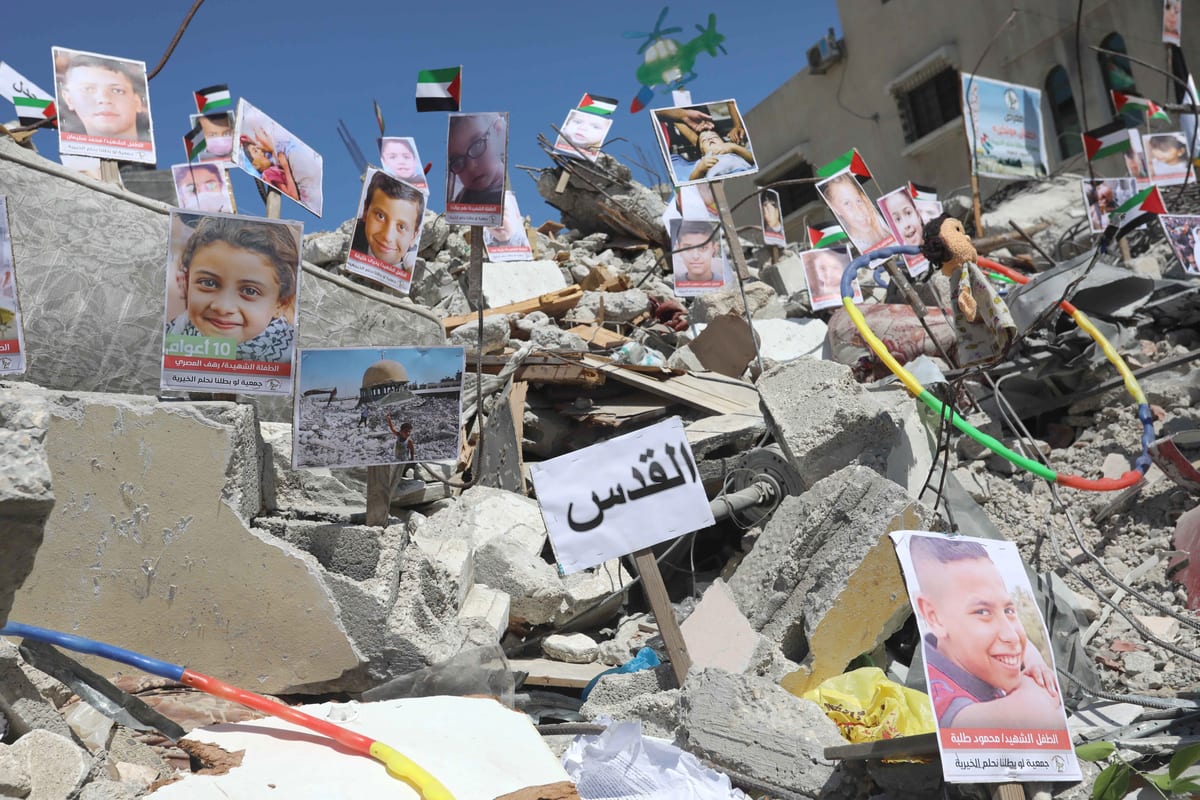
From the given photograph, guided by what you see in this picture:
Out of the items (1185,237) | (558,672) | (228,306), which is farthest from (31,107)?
(1185,237)

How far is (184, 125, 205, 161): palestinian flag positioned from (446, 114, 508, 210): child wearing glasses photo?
455cm

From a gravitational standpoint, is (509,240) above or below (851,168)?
above

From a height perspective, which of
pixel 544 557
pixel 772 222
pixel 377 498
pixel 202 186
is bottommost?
pixel 544 557

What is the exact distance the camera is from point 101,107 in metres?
6.49

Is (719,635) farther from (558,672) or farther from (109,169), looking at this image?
(109,169)

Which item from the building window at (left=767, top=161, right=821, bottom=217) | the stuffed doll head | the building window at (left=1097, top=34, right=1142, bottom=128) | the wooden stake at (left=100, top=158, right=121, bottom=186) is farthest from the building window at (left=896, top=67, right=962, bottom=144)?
the wooden stake at (left=100, top=158, right=121, bottom=186)

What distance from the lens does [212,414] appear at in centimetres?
348

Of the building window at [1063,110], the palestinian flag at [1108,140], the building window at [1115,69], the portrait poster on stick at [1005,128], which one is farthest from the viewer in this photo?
the building window at [1063,110]

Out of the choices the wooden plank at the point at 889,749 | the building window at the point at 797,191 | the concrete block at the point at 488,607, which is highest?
the building window at the point at 797,191

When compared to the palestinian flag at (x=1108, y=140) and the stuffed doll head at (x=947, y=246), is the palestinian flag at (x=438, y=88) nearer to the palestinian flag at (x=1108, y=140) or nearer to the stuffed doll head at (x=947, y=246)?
the stuffed doll head at (x=947, y=246)

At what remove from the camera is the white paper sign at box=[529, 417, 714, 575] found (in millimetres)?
3643

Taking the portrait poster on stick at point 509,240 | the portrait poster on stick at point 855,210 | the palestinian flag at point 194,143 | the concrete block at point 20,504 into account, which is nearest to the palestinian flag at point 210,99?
the palestinian flag at point 194,143

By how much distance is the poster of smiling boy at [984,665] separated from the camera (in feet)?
8.87

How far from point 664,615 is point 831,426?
183 cm
